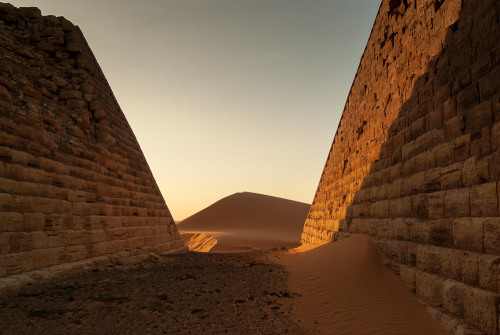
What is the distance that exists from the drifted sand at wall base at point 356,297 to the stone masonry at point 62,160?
4.86 meters

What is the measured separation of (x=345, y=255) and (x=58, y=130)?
7.07m

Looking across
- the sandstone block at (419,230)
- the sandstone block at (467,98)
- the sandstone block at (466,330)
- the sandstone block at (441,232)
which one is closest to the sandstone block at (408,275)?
the sandstone block at (419,230)

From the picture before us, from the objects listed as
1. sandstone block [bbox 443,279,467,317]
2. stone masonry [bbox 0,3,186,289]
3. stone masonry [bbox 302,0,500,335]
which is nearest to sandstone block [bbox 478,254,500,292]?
stone masonry [bbox 302,0,500,335]

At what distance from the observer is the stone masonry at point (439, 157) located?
3635mm

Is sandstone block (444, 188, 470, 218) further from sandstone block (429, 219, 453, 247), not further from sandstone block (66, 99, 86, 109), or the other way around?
sandstone block (66, 99, 86, 109)

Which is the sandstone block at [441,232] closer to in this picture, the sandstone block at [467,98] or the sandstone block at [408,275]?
the sandstone block at [408,275]

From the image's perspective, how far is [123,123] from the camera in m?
11.6

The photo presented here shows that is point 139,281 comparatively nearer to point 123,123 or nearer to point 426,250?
point 426,250

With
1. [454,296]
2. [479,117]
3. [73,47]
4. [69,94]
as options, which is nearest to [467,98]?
Answer: [479,117]

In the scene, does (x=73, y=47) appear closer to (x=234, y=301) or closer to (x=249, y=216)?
(x=234, y=301)

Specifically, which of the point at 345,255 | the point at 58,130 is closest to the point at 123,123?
the point at 58,130

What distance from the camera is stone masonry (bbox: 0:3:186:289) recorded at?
20.4ft

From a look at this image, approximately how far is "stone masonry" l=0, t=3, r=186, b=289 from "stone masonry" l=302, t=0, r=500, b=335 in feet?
20.9

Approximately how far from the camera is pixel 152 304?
525 cm
